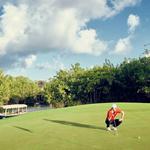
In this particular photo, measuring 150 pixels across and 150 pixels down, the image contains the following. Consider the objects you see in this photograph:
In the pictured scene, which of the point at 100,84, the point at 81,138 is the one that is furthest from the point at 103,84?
the point at 81,138

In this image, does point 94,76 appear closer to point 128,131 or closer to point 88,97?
point 88,97

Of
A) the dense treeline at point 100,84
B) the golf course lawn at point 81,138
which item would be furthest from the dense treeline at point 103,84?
the golf course lawn at point 81,138

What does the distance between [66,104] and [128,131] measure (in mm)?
78004

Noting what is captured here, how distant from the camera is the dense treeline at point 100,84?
80.1 meters

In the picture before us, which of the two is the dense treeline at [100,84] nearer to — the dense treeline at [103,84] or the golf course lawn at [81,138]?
the dense treeline at [103,84]

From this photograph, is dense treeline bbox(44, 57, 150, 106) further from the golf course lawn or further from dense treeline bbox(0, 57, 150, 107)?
the golf course lawn

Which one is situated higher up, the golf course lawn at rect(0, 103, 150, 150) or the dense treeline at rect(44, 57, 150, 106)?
the dense treeline at rect(44, 57, 150, 106)

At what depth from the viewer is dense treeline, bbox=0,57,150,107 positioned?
80.1 metres

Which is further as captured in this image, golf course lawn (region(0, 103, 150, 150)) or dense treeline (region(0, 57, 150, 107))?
dense treeline (region(0, 57, 150, 107))

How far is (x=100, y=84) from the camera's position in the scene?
8888 centimetres

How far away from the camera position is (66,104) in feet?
327

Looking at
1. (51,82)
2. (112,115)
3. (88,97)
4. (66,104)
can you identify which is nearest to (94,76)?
Answer: (88,97)

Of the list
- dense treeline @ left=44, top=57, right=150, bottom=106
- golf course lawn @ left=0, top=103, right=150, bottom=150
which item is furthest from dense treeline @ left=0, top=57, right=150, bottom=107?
golf course lawn @ left=0, top=103, right=150, bottom=150

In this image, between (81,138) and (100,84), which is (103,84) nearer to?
(100,84)
